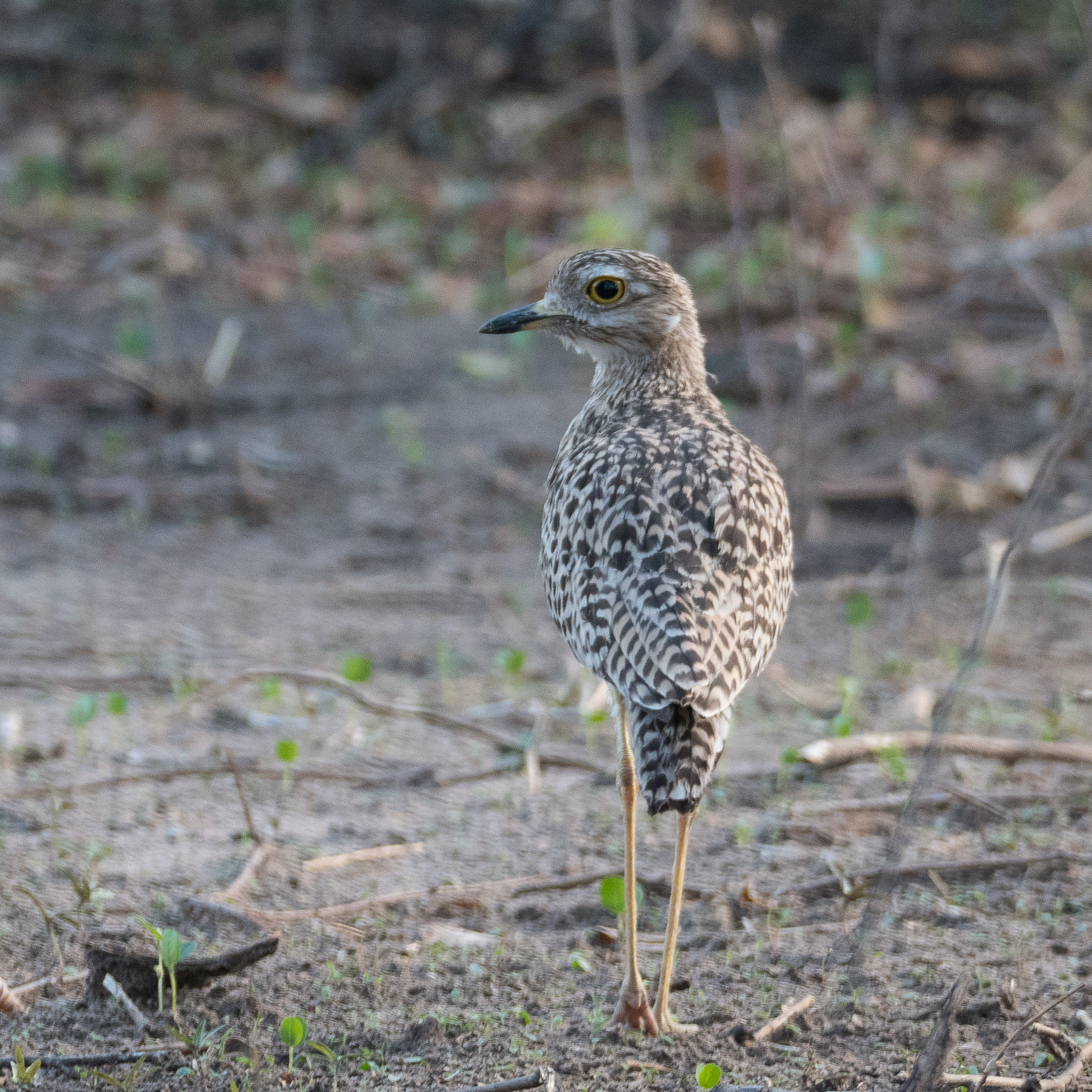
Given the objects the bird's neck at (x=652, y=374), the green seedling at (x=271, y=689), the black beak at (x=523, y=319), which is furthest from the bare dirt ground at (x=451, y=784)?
the black beak at (x=523, y=319)

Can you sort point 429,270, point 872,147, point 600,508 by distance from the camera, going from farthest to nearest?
1. point 872,147
2. point 429,270
3. point 600,508

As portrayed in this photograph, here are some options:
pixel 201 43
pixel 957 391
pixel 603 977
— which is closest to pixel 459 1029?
pixel 603 977

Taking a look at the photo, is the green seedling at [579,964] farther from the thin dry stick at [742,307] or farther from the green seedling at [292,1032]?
the thin dry stick at [742,307]

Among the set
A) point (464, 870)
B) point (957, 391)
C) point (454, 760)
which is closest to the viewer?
point (464, 870)

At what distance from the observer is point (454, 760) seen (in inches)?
171

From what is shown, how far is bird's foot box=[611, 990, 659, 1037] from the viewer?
9.51 feet

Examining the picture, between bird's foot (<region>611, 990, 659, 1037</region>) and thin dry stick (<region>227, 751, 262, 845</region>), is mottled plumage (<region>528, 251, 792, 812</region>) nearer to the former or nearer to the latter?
bird's foot (<region>611, 990, 659, 1037</region>)

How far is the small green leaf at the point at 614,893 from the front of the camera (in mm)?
3195

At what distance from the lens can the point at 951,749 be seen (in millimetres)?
3869

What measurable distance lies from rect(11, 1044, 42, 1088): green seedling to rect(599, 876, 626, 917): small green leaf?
117 centimetres

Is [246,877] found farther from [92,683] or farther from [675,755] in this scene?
[92,683]

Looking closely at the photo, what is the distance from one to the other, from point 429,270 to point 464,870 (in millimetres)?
5420

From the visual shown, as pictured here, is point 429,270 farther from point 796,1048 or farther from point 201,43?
point 796,1048

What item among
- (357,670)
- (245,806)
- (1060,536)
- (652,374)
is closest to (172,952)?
(245,806)
